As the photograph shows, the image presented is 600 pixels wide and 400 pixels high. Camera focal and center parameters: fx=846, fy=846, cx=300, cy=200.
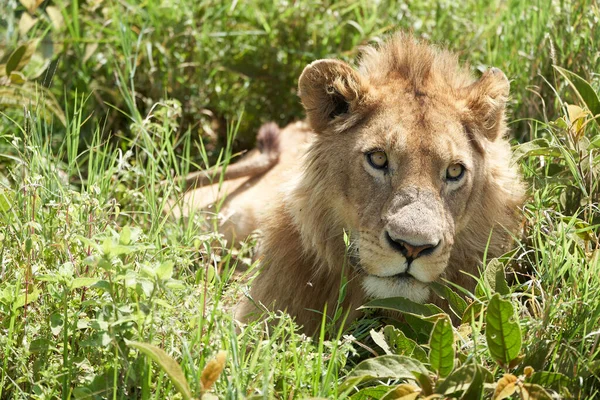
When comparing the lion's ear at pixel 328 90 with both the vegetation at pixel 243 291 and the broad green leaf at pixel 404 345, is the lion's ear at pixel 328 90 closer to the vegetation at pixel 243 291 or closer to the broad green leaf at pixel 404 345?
the vegetation at pixel 243 291

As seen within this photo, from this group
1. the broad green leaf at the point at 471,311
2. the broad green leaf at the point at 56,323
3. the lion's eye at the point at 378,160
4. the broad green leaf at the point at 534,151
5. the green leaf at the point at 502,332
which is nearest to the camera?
the green leaf at the point at 502,332

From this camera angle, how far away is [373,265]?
3.00 metres

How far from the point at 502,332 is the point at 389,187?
2.56 feet

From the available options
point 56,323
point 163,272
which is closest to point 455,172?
point 163,272

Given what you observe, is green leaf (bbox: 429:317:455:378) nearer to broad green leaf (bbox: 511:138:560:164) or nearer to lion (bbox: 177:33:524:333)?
lion (bbox: 177:33:524:333)

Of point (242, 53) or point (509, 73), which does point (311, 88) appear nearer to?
point (509, 73)

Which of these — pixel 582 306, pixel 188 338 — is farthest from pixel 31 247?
pixel 582 306

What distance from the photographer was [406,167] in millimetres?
3088

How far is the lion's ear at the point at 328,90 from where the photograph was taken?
10.9 feet

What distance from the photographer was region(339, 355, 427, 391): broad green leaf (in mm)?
2537

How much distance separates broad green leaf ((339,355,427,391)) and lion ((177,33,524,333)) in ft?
1.46

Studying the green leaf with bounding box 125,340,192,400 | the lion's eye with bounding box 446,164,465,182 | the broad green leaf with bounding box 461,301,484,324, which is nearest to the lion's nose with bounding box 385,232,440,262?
the broad green leaf with bounding box 461,301,484,324

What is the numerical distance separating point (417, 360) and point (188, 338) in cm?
72

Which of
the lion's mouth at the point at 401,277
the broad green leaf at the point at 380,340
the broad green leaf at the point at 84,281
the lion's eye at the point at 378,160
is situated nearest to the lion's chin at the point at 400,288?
the lion's mouth at the point at 401,277
